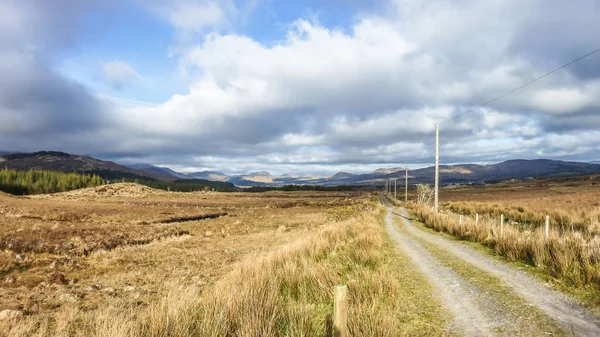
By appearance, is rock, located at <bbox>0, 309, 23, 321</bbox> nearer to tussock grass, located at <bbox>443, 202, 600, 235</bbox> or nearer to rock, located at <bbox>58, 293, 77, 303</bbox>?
rock, located at <bbox>58, 293, 77, 303</bbox>

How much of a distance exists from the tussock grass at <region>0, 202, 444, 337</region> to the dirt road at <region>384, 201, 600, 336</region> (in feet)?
1.78

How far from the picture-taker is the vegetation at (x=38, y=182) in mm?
118125

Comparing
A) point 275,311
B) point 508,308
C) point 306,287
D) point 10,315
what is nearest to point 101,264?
point 10,315

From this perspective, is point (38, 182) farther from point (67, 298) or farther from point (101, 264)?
point (67, 298)

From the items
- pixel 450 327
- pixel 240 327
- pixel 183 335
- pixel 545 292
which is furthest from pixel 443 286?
pixel 183 335

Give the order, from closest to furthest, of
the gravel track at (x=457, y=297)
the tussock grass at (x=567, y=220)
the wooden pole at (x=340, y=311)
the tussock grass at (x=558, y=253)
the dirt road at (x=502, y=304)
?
the wooden pole at (x=340, y=311), the dirt road at (x=502, y=304), the gravel track at (x=457, y=297), the tussock grass at (x=558, y=253), the tussock grass at (x=567, y=220)

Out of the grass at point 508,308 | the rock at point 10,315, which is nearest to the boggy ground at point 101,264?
the rock at point 10,315

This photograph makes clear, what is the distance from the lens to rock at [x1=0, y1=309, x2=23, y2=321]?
25.9 feet

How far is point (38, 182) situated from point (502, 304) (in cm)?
15324

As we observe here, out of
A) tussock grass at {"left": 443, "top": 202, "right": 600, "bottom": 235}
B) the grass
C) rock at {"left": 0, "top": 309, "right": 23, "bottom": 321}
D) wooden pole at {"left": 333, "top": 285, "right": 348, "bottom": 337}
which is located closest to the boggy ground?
rock at {"left": 0, "top": 309, "right": 23, "bottom": 321}

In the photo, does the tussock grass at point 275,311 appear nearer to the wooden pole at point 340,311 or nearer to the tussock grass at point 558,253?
the wooden pole at point 340,311

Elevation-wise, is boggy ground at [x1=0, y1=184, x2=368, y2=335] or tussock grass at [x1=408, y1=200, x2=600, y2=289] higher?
tussock grass at [x1=408, y1=200, x2=600, y2=289]

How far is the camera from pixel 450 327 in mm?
6449

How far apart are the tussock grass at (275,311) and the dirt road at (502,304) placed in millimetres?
542
